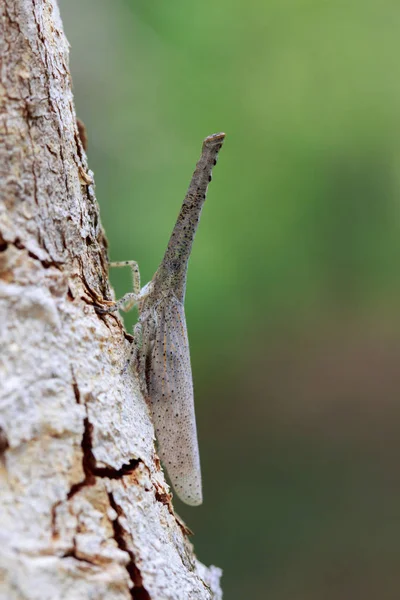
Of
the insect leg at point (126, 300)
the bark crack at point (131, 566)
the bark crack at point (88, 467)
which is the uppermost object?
the insect leg at point (126, 300)

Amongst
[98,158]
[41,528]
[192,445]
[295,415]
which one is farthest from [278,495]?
[41,528]

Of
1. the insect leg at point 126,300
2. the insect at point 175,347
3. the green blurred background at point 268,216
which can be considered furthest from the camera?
→ the green blurred background at point 268,216

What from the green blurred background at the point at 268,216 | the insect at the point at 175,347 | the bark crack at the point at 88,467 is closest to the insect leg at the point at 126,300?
the insect at the point at 175,347

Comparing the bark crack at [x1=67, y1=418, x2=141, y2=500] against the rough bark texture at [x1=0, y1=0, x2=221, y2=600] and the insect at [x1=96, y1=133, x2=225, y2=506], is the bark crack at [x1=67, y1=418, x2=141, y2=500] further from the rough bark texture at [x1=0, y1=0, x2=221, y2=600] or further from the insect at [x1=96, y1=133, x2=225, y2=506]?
the insect at [x1=96, y1=133, x2=225, y2=506]

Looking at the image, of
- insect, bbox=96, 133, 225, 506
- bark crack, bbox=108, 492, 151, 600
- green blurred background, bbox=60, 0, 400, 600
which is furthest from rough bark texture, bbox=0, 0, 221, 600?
green blurred background, bbox=60, 0, 400, 600

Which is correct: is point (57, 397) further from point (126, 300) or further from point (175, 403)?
point (175, 403)

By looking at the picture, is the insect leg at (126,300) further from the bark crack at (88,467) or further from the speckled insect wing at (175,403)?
the bark crack at (88,467)

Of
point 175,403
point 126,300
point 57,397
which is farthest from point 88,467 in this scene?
point 175,403
